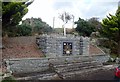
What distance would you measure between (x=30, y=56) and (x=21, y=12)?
2940 mm

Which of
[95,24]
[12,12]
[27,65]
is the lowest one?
[27,65]

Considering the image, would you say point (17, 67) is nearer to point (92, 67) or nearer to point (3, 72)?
point (3, 72)

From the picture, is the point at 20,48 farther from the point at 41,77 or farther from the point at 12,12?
the point at 41,77

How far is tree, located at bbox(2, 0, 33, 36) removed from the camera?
13562mm

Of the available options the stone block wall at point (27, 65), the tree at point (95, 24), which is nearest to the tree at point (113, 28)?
the tree at point (95, 24)

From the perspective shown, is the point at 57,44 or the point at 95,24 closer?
the point at 57,44

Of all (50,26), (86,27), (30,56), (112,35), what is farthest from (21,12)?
(50,26)

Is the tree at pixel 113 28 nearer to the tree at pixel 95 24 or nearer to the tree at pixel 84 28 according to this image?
the tree at pixel 95 24

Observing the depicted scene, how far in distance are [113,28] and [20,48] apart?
911 centimetres

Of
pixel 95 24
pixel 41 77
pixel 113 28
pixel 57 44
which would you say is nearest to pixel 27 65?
pixel 41 77

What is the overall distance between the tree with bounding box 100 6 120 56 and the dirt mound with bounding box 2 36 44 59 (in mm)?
7608

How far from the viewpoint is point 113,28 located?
20094 millimetres

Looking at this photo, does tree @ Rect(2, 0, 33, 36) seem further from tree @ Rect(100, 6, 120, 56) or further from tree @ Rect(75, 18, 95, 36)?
tree @ Rect(75, 18, 95, 36)

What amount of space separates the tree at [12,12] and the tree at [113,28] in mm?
8662
